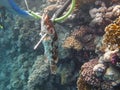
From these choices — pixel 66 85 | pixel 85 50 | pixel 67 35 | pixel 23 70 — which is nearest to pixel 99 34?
pixel 85 50

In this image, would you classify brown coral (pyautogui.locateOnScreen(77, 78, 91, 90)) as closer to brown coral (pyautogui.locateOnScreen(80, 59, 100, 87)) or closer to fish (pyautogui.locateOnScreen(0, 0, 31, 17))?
brown coral (pyautogui.locateOnScreen(80, 59, 100, 87))

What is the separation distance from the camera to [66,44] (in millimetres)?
5492

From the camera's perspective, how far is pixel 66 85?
20.6 feet

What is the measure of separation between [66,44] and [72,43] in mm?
221

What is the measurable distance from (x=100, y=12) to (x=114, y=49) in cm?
135

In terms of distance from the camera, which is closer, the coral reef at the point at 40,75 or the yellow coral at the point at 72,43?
the yellow coral at the point at 72,43

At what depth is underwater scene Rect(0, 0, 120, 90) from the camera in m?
4.05

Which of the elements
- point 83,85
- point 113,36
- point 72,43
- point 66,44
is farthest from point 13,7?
point 113,36

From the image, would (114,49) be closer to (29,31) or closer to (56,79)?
(56,79)

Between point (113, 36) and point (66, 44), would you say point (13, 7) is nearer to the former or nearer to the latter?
point (66, 44)

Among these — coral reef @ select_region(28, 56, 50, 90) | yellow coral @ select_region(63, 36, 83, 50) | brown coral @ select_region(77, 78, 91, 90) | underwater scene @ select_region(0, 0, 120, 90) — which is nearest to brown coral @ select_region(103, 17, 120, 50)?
underwater scene @ select_region(0, 0, 120, 90)

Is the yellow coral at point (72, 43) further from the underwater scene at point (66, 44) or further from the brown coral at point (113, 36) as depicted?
the brown coral at point (113, 36)

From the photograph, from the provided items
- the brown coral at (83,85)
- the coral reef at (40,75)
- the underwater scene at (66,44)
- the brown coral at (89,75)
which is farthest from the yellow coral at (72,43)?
the coral reef at (40,75)

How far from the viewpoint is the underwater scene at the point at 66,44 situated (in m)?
4.05
